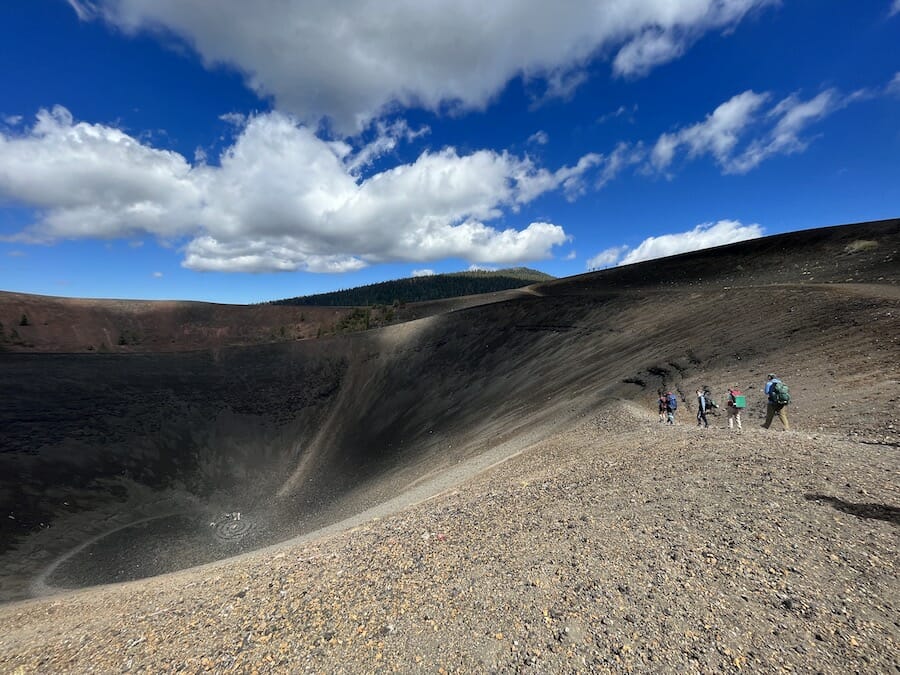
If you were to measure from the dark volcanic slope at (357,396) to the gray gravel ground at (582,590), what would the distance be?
584cm

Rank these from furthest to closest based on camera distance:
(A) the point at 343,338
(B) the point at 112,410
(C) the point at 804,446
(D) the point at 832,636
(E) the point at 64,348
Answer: (E) the point at 64,348 → (A) the point at 343,338 → (B) the point at 112,410 → (C) the point at 804,446 → (D) the point at 832,636

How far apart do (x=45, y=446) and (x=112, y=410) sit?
504cm

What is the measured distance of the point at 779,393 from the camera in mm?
9969

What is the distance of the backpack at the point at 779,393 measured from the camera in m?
9.93

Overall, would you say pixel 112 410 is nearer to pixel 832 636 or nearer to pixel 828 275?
pixel 832 636

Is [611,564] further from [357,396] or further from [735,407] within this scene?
[357,396]

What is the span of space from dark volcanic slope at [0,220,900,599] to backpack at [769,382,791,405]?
0.99 metres

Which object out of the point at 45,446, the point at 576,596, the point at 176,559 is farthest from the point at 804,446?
the point at 45,446

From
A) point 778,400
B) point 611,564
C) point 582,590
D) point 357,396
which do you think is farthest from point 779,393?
point 357,396

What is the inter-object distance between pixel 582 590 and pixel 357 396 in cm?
3151

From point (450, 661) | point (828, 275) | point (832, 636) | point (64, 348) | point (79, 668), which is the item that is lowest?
point (79, 668)

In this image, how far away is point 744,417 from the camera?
468 inches

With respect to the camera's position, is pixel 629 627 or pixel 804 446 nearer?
pixel 629 627

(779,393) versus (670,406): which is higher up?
(779,393)
